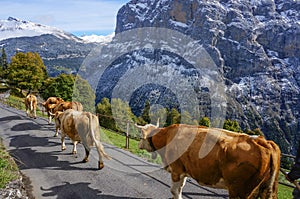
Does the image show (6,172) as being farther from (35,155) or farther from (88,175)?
(35,155)

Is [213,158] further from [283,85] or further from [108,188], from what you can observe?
[283,85]

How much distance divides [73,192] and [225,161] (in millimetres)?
4651

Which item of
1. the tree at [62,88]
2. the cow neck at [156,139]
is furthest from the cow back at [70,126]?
the tree at [62,88]

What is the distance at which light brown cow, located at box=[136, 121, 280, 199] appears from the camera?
5844 millimetres

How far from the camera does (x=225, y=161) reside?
609cm

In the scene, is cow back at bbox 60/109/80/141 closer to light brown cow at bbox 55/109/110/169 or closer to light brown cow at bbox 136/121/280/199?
light brown cow at bbox 55/109/110/169

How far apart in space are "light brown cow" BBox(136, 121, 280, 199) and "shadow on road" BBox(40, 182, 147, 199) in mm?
2201

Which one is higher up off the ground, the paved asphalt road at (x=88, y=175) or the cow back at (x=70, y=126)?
the cow back at (x=70, y=126)

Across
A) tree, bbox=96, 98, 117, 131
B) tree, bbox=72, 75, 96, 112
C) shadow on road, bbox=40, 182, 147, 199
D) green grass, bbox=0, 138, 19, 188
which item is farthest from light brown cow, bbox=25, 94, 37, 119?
tree, bbox=72, 75, 96, 112

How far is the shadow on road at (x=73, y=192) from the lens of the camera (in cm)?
817

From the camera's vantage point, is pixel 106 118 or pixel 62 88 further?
pixel 62 88

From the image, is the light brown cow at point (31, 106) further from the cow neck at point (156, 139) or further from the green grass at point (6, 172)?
the cow neck at point (156, 139)

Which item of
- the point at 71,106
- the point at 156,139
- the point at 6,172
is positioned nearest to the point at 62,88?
the point at 71,106

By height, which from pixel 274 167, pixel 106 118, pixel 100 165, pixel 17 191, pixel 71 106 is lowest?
pixel 106 118
